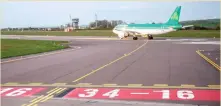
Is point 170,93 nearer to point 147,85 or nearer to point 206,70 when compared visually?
point 147,85

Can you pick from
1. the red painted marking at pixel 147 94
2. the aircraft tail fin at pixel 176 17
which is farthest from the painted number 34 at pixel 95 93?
the aircraft tail fin at pixel 176 17

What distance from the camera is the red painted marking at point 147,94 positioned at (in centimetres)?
1356

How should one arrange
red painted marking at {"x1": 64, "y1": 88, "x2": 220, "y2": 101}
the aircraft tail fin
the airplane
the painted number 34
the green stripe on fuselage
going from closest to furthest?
1. red painted marking at {"x1": 64, "y1": 88, "x2": 220, "y2": 101}
2. the painted number 34
3. the green stripe on fuselage
4. the airplane
5. the aircraft tail fin

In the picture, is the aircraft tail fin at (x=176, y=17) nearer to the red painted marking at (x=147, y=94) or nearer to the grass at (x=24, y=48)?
the grass at (x=24, y=48)

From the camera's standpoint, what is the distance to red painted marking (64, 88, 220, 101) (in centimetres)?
1356

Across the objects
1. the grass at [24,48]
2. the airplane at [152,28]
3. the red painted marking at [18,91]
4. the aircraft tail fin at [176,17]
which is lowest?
the grass at [24,48]

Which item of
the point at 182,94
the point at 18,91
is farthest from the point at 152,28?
the point at 18,91

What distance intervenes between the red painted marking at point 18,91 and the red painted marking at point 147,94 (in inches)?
74.2

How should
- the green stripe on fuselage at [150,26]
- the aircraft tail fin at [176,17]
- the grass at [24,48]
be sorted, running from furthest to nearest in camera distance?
the aircraft tail fin at [176,17] < the green stripe on fuselage at [150,26] < the grass at [24,48]

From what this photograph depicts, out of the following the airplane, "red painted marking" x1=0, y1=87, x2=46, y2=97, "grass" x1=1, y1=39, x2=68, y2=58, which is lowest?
"grass" x1=1, y1=39, x2=68, y2=58

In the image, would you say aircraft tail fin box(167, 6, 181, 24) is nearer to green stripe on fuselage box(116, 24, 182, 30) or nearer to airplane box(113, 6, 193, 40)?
airplane box(113, 6, 193, 40)

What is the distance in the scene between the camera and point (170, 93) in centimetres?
1445

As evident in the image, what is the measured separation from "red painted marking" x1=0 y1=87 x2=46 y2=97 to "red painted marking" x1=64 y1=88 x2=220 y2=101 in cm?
188

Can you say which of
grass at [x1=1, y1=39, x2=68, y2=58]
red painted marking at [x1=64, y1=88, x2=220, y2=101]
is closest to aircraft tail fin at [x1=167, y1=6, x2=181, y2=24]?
grass at [x1=1, y1=39, x2=68, y2=58]
